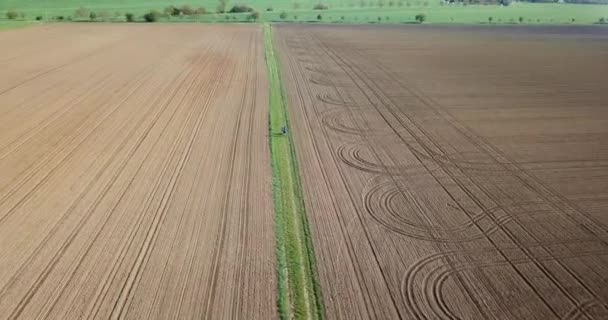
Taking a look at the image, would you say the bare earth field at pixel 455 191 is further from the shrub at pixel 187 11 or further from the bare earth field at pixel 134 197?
the shrub at pixel 187 11

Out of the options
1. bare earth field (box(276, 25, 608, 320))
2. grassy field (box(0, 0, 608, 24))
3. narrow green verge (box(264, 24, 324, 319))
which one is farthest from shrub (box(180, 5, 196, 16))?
narrow green verge (box(264, 24, 324, 319))

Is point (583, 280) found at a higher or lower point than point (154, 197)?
lower

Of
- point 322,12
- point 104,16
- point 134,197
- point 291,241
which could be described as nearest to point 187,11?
point 104,16

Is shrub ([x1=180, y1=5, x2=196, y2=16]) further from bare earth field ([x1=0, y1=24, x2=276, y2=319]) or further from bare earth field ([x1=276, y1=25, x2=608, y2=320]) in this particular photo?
bare earth field ([x1=276, y1=25, x2=608, y2=320])

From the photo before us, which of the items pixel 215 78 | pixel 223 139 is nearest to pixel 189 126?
pixel 223 139

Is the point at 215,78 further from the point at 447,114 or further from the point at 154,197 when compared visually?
the point at 154,197

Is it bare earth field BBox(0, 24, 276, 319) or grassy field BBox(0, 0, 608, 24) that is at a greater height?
grassy field BBox(0, 0, 608, 24)
